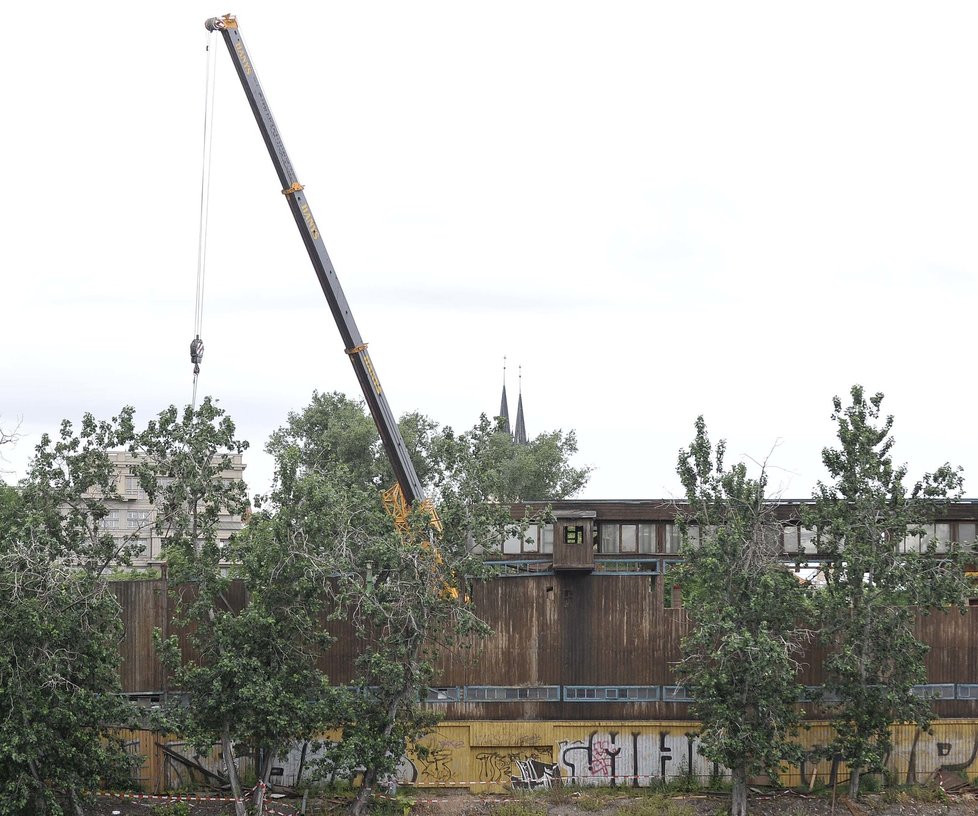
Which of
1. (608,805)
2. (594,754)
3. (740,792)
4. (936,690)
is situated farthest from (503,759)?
(936,690)

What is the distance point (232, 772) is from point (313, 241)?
16.2 m

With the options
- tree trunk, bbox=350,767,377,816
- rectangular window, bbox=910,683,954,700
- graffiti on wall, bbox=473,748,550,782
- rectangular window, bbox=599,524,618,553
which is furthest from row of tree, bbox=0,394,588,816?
rectangular window, bbox=910,683,954,700

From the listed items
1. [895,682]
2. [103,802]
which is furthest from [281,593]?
[895,682]

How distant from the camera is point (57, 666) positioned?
29719mm

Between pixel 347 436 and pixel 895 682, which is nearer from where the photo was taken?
pixel 895 682

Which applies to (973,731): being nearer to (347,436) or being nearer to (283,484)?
(283,484)

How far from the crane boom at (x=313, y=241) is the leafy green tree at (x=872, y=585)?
1306 cm

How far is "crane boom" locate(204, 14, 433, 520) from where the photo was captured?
3838 centimetres

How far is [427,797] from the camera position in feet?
112

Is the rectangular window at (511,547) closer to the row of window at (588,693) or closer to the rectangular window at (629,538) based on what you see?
the rectangular window at (629,538)

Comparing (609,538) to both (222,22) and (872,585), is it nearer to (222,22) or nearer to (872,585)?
(872,585)

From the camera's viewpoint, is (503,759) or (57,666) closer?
(57,666)

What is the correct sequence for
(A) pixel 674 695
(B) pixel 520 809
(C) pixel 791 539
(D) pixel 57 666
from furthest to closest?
(C) pixel 791 539, (A) pixel 674 695, (B) pixel 520 809, (D) pixel 57 666

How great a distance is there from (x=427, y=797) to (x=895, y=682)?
43.3 feet
